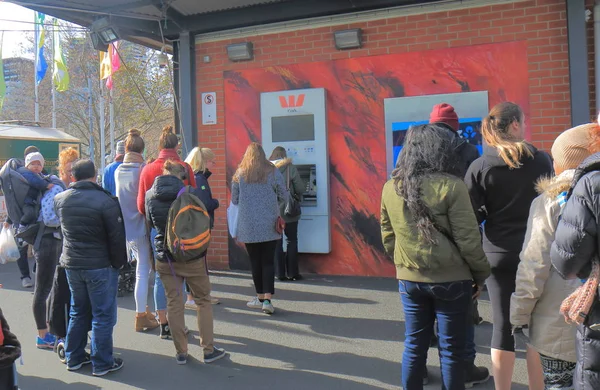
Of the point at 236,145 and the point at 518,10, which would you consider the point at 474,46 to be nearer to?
the point at 518,10

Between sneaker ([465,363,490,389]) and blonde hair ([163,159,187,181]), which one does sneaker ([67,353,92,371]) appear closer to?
blonde hair ([163,159,187,181])

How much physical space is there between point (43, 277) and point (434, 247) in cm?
372

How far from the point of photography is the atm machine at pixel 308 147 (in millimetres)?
7258

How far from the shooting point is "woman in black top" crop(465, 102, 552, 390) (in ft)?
10.6

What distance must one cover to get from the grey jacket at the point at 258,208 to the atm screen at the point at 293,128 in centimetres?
175

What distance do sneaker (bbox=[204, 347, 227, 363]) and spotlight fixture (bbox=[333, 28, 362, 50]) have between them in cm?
430

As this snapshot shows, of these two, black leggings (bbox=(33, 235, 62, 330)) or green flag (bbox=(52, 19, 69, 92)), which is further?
green flag (bbox=(52, 19, 69, 92))

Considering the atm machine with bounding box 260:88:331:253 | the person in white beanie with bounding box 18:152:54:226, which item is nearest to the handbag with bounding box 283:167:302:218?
the atm machine with bounding box 260:88:331:253

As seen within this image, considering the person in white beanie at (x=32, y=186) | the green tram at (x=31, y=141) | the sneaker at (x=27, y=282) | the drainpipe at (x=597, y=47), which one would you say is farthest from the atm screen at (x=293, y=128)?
the green tram at (x=31, y=141)

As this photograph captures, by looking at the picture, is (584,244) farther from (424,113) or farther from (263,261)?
(424,113)

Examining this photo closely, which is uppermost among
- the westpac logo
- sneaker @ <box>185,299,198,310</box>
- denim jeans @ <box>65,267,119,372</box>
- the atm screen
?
the westpac logo

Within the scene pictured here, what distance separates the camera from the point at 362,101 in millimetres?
7094

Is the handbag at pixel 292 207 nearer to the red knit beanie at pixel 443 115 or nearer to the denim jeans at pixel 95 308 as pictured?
the denim jeans at pixel 95 308

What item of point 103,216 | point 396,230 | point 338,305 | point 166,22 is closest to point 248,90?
point 166,22
